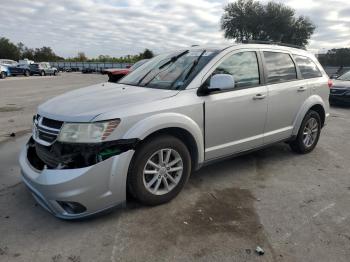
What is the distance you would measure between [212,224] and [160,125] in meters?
1.12

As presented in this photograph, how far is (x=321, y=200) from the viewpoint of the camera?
3.99 metres

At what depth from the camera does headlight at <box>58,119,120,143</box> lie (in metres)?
3.20

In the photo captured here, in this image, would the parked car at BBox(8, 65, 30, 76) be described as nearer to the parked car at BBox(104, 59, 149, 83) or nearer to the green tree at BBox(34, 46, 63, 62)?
the parked car at BBox(104, 59, 149, 83)

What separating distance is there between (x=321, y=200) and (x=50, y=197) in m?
2.98

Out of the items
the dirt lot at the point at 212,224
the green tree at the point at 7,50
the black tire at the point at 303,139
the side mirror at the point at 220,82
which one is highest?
the green tree at the point at 7,50

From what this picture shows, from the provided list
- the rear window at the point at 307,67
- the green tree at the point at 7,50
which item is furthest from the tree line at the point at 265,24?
the green tree at the point at 7,50

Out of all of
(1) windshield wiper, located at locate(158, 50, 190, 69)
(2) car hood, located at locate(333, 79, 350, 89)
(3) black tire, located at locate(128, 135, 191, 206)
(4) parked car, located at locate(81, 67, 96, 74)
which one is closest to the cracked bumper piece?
(3) black tire, located at locate(128, 135, 191, 206)

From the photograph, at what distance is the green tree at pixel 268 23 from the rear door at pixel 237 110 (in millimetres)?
41489

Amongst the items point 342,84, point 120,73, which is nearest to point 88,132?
point 342,84

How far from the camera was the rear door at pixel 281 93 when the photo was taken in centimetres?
480

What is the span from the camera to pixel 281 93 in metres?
4.89

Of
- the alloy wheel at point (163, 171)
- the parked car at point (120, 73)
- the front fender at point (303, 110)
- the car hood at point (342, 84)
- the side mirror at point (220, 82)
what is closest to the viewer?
the alloy wheel at point (163, 171)

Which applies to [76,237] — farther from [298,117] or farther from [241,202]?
[298,117]

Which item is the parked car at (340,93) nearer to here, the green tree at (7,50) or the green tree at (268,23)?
the green tree at (268,23)
